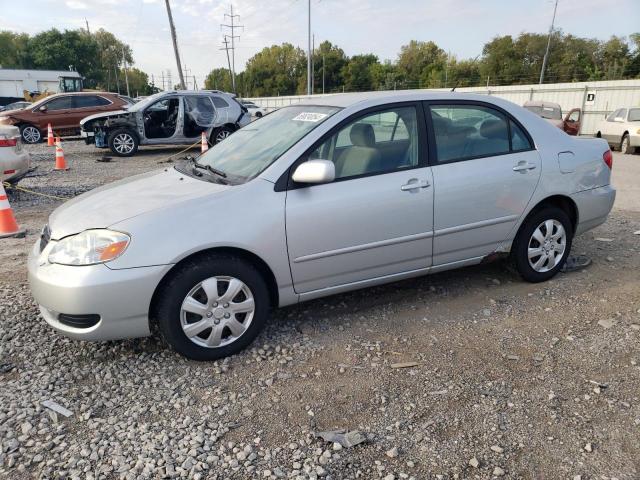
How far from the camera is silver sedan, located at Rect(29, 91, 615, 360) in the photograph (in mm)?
2906

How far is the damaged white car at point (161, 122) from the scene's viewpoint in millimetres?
13141

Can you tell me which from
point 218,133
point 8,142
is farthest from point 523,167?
point 218,133

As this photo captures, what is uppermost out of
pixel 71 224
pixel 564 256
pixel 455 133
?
pixel 455 133

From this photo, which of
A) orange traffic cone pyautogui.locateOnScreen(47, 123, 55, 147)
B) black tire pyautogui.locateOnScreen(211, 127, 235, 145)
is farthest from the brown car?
black tire pyautogui.locateOnScreen(211, 127, 235, 145)

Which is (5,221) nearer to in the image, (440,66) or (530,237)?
(530,237)

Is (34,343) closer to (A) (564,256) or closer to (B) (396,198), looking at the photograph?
(B) (396,198)

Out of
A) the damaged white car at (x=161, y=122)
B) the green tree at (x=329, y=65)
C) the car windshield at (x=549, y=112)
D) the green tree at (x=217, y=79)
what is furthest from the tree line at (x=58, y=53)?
the car windshield at (x=549, y=112)

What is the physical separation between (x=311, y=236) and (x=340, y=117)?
2.95ft

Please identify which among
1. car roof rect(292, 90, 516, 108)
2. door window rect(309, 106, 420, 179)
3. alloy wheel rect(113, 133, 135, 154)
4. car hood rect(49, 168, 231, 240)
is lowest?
alloy wheel rect(113, 133, 135, 154)

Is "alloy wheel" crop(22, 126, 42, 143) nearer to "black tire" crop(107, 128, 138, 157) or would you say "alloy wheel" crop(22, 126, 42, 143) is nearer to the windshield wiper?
"black tire" crop(107, 128, 138, 157)

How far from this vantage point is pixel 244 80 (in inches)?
3442

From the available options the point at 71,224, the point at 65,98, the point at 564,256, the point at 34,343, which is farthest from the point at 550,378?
the point at 65,98

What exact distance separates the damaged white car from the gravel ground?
32.8 feet

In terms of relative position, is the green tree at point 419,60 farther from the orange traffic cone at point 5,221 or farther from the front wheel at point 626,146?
the orange traffic cone at point 5,221
